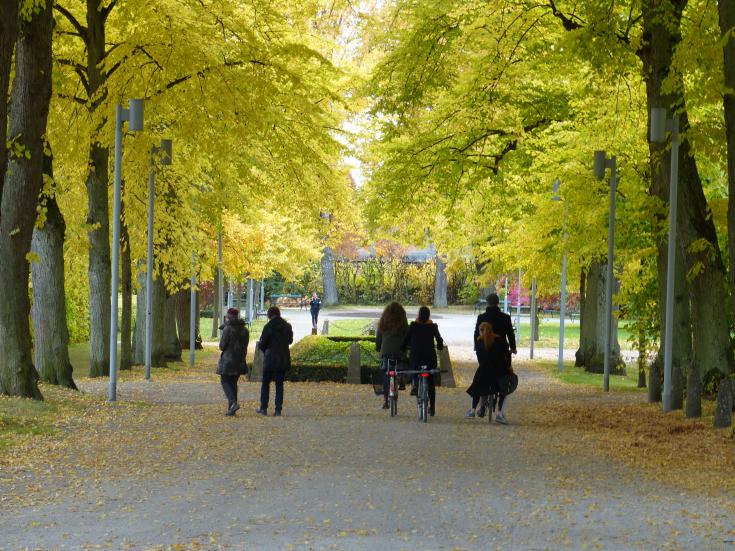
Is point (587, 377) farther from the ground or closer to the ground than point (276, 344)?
closer to the ground

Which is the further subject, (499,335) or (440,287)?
(440,287)

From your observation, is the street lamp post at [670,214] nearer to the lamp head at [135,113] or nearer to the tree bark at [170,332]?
the lamp head at [135,113]

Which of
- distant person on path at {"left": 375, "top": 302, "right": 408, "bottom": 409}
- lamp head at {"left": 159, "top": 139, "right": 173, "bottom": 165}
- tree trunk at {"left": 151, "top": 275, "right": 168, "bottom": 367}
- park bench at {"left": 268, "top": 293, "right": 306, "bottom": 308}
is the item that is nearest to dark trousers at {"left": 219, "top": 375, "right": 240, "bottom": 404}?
distant person on path at {"left": 375, "top": 302, "right": 408, "bottom": 409}

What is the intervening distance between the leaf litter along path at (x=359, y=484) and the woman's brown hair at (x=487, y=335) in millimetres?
1125

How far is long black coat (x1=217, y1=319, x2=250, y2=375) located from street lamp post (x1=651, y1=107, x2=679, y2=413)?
20.2 feet

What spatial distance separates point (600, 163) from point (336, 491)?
557 inches

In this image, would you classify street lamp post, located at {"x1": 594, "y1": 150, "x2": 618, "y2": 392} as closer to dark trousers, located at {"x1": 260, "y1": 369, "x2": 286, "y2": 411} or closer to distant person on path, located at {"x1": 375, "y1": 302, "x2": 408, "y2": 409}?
distant person on path, located at {"x1": 375, "y1": 302, "x2": 408, "y2": 409}

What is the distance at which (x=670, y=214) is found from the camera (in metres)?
18.6

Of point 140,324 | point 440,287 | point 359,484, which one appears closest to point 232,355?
point 359,484

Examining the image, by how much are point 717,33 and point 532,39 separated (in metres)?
8.19

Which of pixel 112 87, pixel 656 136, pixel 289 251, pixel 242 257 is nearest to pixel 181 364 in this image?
pixel 242 257

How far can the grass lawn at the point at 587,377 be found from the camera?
28316 mm

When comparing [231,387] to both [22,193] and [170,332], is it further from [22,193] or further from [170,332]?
[170,332]

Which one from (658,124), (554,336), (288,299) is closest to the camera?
(658,124)
